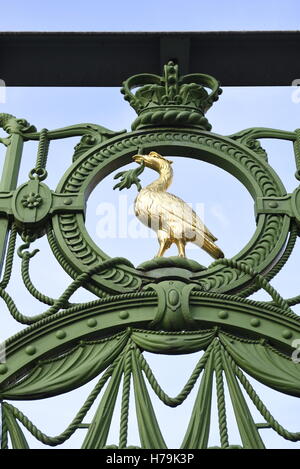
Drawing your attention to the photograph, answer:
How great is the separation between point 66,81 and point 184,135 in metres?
1.31

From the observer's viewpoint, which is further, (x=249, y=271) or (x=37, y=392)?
(x=249, y=271)

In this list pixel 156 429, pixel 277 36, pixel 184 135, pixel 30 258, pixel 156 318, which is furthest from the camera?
pixel 277 36

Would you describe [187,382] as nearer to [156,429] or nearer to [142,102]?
[156,429]

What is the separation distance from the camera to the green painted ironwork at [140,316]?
14.5 ft

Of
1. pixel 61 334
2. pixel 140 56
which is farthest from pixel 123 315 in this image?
pixel 140 56

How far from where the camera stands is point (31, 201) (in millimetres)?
5391

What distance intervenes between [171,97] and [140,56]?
671mm

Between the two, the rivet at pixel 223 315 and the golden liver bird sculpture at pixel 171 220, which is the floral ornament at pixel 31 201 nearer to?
the golden liver bird sculpture at pixel 171 220

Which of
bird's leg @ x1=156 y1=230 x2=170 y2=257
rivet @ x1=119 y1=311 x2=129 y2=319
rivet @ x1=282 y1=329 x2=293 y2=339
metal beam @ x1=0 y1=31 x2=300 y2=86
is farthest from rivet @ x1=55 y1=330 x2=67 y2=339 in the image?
metal beam @ x1=0 y1=31 x2=300 y2=86

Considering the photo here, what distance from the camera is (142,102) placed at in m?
6.16

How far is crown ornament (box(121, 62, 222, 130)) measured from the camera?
595 centimetres

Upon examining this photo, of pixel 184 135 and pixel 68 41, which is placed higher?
pixel 68 41

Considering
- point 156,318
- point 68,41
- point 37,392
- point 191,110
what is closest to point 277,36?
point 191,110

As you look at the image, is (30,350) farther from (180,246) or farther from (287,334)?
(287,334)
